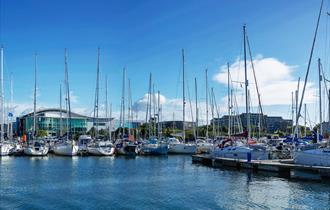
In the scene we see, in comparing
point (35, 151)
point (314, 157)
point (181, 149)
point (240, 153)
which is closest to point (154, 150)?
point (181, 149)

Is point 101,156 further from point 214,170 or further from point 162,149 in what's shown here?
point 214,170

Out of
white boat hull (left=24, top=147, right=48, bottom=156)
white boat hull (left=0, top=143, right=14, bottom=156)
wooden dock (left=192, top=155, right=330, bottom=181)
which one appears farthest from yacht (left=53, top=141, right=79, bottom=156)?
wooden dock (left=192, top=155, right=330, bottom=181)

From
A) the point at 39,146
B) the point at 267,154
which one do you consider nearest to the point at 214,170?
the point at 267,154

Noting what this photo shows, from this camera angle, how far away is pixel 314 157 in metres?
43.9

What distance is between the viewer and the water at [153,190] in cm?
2902

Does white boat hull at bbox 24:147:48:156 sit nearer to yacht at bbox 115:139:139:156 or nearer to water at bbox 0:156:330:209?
yacht at bbox 115:139:139:156

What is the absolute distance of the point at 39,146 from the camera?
75.4 metres

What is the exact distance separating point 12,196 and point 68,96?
2050 inches

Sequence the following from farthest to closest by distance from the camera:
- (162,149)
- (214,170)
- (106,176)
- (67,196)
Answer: (162,149) → (214,170) → (106,176) → (67,196)

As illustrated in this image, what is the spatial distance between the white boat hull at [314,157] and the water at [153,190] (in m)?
4.60

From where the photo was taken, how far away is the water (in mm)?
29016

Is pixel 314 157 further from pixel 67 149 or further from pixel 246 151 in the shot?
pixel 67 149

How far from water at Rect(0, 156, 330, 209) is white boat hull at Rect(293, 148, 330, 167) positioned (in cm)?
460

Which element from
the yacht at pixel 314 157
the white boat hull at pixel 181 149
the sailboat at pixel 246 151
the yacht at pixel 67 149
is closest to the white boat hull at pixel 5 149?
the yacht at pixel 67 149
